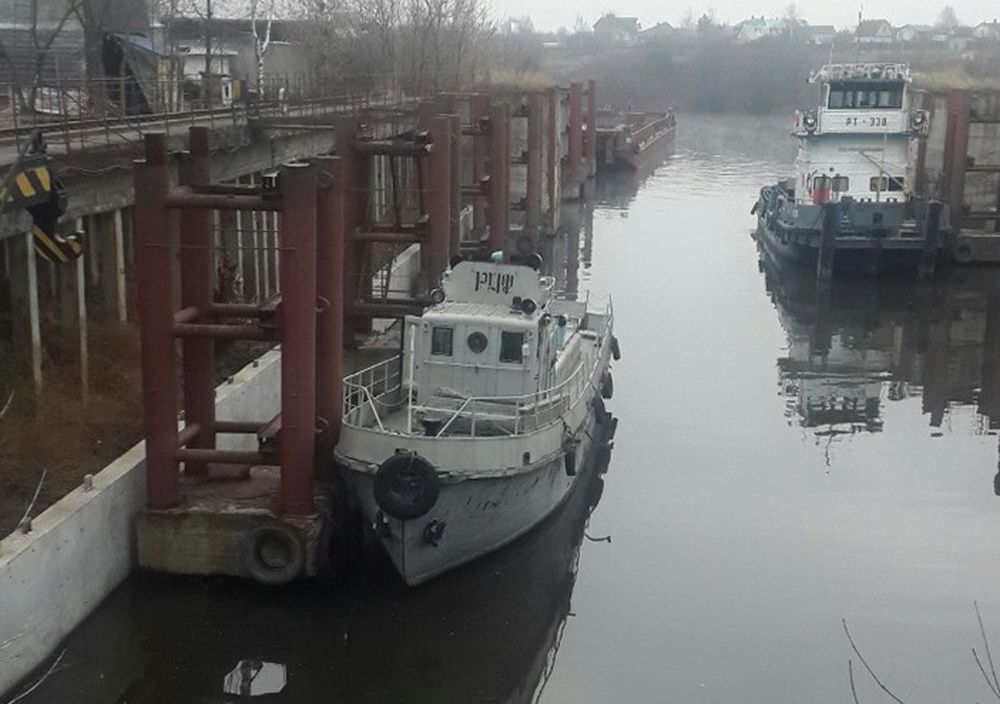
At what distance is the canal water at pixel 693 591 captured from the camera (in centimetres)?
1294

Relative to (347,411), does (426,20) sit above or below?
above

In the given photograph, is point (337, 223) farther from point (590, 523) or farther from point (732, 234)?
point (732, 234)

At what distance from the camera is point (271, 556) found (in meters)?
14.0

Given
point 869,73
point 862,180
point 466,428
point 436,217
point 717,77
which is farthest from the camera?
point 717,77

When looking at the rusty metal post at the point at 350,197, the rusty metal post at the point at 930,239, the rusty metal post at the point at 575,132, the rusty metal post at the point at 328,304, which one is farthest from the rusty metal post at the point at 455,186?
the rusty metal post at the point at 575,132

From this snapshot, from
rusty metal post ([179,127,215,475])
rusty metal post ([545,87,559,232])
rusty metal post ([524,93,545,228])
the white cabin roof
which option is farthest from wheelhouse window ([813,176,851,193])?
rusty metal post ([179,127,215,475])

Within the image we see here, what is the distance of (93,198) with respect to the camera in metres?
16.0

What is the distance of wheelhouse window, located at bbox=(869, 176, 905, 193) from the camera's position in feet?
124

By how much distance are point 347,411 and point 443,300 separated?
1.93 m

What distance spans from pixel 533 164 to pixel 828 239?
10.2m

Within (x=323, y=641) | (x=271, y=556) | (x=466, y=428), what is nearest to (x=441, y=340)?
(x=466, y=428)

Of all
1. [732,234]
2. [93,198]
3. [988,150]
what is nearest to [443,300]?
[93,198]

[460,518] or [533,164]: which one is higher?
[533,164]

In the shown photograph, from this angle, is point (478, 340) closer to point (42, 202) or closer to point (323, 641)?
point (323, 641)
